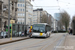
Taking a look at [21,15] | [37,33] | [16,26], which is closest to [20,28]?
[16,26]

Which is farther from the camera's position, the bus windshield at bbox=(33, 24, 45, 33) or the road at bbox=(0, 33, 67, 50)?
the bus windshield at bbox=(33, 24, 45, 33)

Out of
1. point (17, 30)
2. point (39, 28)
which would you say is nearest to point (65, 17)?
point (39, 28)

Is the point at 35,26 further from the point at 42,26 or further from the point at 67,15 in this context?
the point at 67,15

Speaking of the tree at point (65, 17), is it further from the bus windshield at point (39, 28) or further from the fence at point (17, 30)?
the bus windshield at point (39, 28)

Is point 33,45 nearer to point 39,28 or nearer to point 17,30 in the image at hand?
point 39,28

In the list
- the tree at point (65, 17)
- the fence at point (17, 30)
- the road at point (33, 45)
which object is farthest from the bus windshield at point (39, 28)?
the tree at point (65, 17)

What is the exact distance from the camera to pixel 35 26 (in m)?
28.2

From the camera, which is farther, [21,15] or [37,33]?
[21,15]

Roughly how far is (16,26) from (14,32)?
1.11 metres

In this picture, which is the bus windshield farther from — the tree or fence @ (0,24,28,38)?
the tree

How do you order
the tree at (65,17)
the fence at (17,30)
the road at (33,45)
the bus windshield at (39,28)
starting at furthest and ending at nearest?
the tree at (65,17) → the bus windshield at (39,28) → the fence at (17,30) → the road at (33,45)

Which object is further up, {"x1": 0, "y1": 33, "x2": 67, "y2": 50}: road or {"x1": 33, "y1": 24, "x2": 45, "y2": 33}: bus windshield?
{"x1": 33, "y1": 24, "x2": 45, "y2": 33}: bus windshield

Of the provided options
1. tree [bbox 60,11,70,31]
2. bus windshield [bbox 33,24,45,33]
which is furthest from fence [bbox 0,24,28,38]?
tree [bbox 60,11,70,31]

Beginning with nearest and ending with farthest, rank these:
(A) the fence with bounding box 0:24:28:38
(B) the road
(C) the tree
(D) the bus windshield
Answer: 1. (B) the road
2. (A) the fence with bounding box 0:24:28:38
3. (D) the bus windshield
4. (C) the tree
